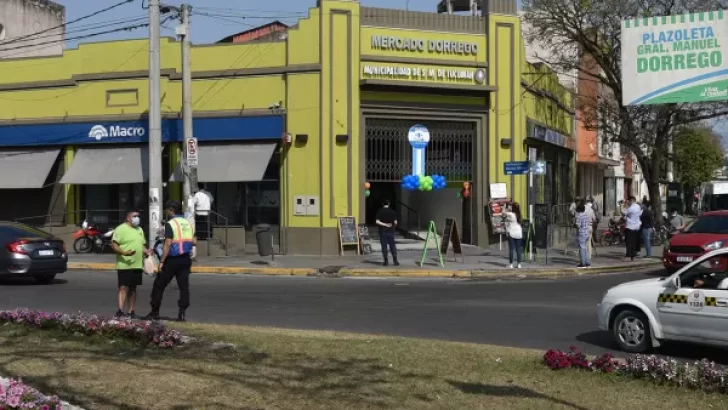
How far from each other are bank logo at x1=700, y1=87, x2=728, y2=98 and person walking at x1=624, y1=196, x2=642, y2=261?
3.84m

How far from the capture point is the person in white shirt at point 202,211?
2380cm

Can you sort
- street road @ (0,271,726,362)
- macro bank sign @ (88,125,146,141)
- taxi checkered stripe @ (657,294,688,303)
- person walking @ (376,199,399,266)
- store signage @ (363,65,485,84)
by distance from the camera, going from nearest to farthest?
1. taxi checkered stripe @ (657,294,688,303)
2. street road @ (0,271,726,362)
3. person walking @ (376,199,399,266)
4. store signage @ (363,65,485,84)
5. macro bank sign @ (88,125,146,141)

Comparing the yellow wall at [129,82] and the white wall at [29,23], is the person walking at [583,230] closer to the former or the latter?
the yellow wall at [129,82]

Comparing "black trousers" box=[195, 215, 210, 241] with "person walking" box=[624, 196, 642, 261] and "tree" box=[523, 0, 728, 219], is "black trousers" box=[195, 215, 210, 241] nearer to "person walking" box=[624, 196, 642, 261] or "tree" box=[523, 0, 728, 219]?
"person walking" box=[624, 196, 642, 261]

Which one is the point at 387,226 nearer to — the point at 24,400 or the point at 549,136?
the point at 549,136

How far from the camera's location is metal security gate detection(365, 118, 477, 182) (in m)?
25.8

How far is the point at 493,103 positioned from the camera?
2662 centimetres

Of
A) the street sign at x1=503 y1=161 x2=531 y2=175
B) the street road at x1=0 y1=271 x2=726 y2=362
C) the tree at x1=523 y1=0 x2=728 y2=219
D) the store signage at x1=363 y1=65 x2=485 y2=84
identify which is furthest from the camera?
the tree at x1=523 y1=0 x2=728 y2=219

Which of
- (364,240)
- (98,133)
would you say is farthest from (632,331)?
(98,133)

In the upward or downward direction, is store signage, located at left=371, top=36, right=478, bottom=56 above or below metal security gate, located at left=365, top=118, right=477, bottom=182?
above

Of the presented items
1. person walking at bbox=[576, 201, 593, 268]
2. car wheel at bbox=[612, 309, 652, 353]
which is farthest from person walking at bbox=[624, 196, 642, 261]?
car wheel at bbox=[612, 309, 652, 353]

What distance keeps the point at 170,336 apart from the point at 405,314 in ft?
16.6

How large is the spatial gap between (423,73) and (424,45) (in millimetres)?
871

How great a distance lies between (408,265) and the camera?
2216 cm
